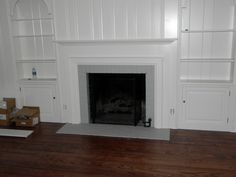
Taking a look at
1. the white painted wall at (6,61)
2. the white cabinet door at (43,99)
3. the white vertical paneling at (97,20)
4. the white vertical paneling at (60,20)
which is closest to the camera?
the white vertical paneling at (97,20)

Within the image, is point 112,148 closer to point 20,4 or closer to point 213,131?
point 213,131

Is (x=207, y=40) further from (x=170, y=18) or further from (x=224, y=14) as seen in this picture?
(x=170, y=18)

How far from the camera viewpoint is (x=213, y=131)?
389 centimetres

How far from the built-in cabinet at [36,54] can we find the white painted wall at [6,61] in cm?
10

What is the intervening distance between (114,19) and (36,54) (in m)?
1.64

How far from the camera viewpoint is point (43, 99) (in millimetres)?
4453

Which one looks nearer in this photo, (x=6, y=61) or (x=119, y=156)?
(x=119, y=156)

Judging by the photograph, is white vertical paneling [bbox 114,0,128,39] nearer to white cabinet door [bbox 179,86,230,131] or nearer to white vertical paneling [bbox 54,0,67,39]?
white vertical paneling [bbox 54,0,67,39]

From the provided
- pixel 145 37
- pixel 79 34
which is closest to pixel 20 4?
pixel 79 34

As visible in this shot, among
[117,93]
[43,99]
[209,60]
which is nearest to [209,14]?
[209,60]

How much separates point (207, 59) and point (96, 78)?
5.93 ft

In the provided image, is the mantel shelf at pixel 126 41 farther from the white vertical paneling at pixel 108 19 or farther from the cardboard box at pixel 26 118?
the cardboard box at pixel 26 118

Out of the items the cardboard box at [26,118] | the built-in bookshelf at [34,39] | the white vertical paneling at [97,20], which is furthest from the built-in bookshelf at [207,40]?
the cardboard box at [26,118]

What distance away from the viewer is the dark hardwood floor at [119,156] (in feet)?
9.29
